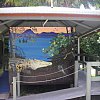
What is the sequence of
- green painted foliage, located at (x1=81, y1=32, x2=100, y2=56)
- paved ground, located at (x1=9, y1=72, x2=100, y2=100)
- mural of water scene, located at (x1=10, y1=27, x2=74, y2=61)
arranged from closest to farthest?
paved ground, located at (x1=9, y1=72, x2=100, y2=100)
mural of water scene, located at (x1=10, y1=27, x2=74, y2=61)
green painted foliage, located at (x1=81, y1=32, x2=100, y2=56)

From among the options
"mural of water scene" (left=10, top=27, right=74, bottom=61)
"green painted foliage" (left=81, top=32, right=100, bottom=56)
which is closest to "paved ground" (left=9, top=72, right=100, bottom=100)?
"mural of water scene" (left=10, top=27, right=74, bottom=61)

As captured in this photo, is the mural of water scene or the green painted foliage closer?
the mural of water scene

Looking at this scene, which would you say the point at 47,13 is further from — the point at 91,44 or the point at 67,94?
the point at 91,44

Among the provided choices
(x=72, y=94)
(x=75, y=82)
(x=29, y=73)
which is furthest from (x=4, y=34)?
(x=72, y=94)

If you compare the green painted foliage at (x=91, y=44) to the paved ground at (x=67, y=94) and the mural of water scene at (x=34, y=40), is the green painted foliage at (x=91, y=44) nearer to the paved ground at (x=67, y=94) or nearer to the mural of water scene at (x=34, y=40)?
the mural of water scene at (x=34, y=40)

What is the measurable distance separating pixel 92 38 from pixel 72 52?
659 centimetres

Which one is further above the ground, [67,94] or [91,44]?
[91,44]

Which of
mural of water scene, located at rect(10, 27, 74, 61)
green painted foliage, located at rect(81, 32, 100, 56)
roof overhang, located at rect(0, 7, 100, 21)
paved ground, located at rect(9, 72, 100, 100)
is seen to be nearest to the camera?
roof overhang, located at rect(0, 7, 100, 21)

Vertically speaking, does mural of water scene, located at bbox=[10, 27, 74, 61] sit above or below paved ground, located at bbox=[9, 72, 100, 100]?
above

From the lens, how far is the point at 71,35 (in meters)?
9.66

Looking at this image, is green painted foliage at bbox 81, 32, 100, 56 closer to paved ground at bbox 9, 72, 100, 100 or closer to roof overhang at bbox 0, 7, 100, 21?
paved ground at bbox 9, 72, 100, 100

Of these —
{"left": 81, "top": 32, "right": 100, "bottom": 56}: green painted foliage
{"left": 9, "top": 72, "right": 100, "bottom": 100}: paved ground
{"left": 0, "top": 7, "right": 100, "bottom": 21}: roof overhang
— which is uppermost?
{"left": 0, "top": 7, "right": 100, "bottom": 21}: roof overhang

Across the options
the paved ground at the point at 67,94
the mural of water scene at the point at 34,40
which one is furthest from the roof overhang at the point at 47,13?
the mural of water scene at the point at 34,40

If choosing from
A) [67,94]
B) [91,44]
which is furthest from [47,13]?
[91,44]
